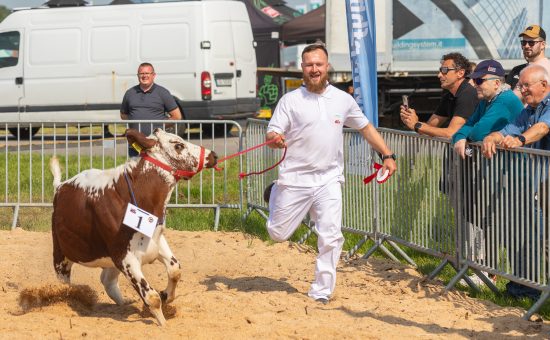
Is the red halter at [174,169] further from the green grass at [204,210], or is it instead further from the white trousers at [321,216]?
the green grass at [204,210]

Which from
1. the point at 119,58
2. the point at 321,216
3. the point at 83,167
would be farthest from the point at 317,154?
the point at 119,58

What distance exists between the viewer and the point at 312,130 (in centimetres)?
859

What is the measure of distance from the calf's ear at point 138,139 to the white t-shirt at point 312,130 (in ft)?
3.40

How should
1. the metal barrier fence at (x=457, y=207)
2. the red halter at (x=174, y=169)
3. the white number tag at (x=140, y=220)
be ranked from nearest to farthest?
the white number tag at (x=140, y=220)
the red halter at (x=174, y=169)
the metal barrier fence at (x=457, y=207)

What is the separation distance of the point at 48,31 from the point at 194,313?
51.5 feet

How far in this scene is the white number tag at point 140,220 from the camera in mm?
7887

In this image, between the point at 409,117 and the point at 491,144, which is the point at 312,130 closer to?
the point at 491,144

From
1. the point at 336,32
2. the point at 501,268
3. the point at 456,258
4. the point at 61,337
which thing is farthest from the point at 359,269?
the point at 336,32

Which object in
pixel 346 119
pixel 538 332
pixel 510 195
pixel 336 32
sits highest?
pixel 336 32

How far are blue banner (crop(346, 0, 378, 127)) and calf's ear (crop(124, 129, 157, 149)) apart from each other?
4.41 metres

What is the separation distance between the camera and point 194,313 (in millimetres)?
8289

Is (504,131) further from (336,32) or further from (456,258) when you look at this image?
(336,32)

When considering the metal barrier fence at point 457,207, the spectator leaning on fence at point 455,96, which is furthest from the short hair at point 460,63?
the metal barrier fence at point 457,207

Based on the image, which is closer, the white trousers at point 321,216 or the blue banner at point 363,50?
the white trousers at point 321,216
